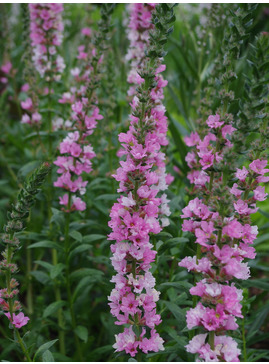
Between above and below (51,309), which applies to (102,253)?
above

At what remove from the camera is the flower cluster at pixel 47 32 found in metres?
3.83

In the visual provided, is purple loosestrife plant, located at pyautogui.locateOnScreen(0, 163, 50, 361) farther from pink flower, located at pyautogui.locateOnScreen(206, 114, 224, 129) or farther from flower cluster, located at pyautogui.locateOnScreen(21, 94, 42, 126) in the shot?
flower cluster, located at pyautogui.locateOnScreen(21, 94, 42, 126)

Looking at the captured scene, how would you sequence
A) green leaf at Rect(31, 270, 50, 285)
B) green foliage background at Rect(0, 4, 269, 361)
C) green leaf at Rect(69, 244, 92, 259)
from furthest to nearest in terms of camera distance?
1. green leaf at Rect(31, 270, 50, 285)
2. green leaf at Rect(69, 244, 92, 259)
3. green foliage background at Rect(0, 4, 269, 361)

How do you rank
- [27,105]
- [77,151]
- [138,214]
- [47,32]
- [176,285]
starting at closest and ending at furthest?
[138,214] → [176,285] → [77,151] → [47,32] → [27,105]

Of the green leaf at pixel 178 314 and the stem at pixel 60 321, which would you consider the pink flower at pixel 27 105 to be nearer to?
the stem at pixel 60 321

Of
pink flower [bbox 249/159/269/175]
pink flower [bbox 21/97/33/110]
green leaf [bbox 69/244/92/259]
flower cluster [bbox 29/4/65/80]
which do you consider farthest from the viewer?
pink flower [bbox 21/97/33/110]

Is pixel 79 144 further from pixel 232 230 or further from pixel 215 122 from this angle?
pixel 232 230

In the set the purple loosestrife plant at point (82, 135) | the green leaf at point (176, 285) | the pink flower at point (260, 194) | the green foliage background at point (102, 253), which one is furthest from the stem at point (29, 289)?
the pink flower at point (260, 194)

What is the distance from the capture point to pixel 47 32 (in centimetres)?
387

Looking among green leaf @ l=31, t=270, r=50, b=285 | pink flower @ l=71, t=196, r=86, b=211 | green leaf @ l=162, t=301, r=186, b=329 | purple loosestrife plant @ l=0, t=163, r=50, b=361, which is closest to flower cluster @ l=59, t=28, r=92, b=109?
pink flower @ l=71, t=196, r=86, b=211

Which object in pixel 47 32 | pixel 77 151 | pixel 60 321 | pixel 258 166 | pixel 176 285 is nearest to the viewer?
pixel 258 166

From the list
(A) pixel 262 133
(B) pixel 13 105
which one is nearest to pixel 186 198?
(A) pixel 262 133

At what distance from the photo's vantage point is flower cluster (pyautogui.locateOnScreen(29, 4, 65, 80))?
3834 mm

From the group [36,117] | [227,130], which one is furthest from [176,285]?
[36,117]
